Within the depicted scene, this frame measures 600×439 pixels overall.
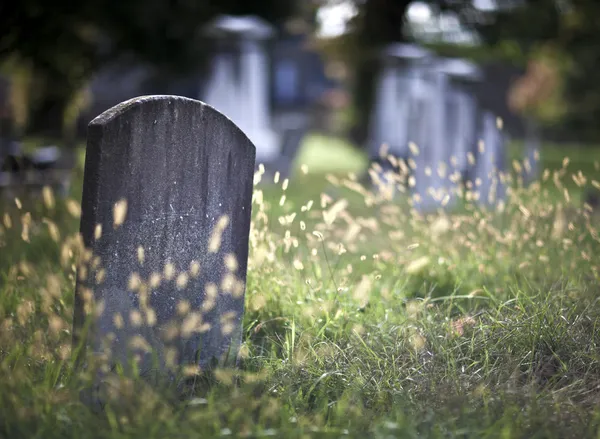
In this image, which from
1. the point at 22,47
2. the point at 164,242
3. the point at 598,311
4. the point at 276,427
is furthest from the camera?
the point at 22,47

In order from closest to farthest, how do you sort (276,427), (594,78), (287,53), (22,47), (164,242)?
(276,427), (164,242), (22,47), (594,78), (287,53)

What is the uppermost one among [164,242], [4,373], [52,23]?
[52,23]

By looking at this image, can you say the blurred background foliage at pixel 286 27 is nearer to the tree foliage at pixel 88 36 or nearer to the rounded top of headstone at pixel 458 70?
the tree foliage at pixel 88 36

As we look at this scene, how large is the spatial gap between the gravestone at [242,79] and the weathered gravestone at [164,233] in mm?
10653

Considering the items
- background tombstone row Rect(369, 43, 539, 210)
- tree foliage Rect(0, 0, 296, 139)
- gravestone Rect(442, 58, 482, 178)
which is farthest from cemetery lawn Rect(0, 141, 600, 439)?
tree foliage Rect(0, 0, 296, 139)

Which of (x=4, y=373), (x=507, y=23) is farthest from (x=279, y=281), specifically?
(x=507, y=23)

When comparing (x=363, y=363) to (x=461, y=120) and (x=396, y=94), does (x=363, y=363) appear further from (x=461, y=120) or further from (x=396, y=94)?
(x=396, y=94)

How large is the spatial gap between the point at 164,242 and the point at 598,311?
6.97 feet

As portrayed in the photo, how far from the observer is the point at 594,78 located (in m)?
18.6

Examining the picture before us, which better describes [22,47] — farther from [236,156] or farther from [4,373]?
[4,373]

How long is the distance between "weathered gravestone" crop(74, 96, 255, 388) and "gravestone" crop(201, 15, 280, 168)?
34.9 ft

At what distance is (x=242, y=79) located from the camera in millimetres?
14891

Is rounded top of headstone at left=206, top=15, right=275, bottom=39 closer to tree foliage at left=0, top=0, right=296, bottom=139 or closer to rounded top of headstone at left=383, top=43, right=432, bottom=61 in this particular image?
tree foliage at left=0, top=0, right=296, bottom=139

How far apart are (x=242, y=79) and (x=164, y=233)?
1161cm
